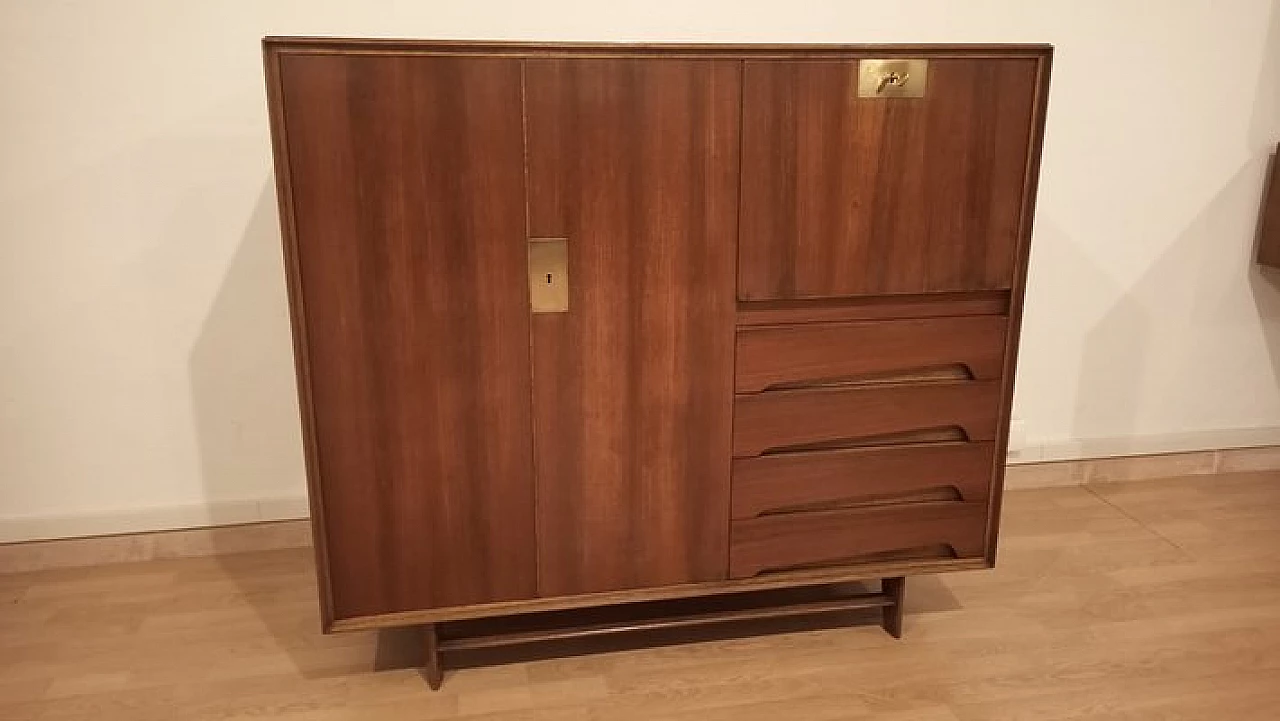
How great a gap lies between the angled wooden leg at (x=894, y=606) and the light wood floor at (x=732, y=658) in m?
0.03

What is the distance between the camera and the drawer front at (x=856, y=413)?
1781 mm

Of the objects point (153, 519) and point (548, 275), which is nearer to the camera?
point (548, 275)

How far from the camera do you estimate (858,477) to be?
1.85m

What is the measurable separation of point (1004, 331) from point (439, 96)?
1.18m

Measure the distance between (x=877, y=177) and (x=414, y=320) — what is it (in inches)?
35.3

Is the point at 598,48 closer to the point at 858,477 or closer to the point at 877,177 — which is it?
the point at 877,177

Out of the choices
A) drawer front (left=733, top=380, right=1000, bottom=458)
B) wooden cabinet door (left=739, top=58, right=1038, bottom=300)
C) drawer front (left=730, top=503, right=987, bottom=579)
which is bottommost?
drawer front (left=730, top=503, right=987, bottom=579)

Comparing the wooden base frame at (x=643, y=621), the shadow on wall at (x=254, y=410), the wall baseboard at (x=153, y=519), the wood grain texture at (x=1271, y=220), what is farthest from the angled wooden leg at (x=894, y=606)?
the wood grain texture at (x=1271, y=220)

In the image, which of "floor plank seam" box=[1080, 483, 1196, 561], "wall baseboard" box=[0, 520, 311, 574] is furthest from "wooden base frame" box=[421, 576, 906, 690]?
"floor plank seam" box=[1080, 483, 1196, 561]

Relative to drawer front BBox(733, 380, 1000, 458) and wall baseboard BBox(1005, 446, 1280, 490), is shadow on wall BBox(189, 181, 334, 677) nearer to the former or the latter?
drawer front BBox(733, 380, 1000, 458)

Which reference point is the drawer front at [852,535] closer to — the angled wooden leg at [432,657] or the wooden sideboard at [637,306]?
the wooden sideboard at [637,306]

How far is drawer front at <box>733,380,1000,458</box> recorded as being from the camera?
1781 millimetres

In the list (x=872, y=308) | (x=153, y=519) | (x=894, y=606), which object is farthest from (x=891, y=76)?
(x=153, y=519)

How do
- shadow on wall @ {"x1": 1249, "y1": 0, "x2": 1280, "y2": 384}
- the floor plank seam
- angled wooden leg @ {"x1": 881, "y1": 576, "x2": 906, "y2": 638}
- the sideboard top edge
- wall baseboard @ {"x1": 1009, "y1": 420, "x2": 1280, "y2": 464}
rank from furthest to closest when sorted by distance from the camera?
wall baseboard @ {"x1": 1009, "y1": 420, "x2": 1280, "y2": 464} < shadow on wall @ {"x1": 1249, "y1": 0, "x2": 1280, "y2": 384} < the floor plank seam < angled wooden leg @ {"x1": 881, "y1": 576, "x2": 906, "y2": 638} < the sideboard top edge
